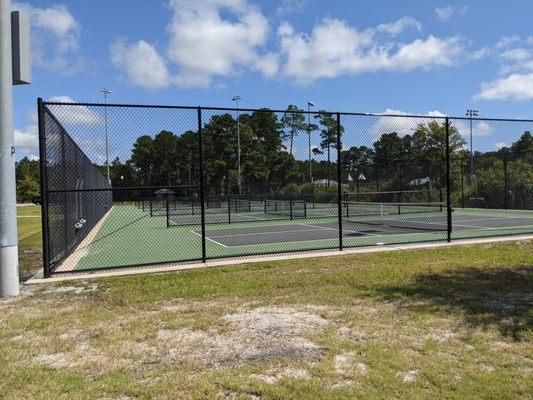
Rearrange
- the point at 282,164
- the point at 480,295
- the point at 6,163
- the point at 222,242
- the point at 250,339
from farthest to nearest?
the point at 282,164, the point at 222,242, the point at 6,163, the point at 480,295, the point at 250,339

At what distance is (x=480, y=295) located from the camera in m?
5.90

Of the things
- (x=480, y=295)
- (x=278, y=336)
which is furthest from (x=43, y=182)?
(x=480, y=295)

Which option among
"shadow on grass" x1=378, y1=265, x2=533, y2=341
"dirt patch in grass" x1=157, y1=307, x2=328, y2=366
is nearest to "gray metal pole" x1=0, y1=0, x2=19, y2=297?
"dirt patch in grass" x1=157, y1=307, x2=328, y2=366

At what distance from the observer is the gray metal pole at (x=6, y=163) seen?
649 centimetres

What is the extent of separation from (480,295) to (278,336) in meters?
2.87

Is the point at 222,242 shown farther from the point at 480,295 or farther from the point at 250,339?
the point at 250,339

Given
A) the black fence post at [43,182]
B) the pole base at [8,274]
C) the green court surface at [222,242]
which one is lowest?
the green court surface at [222,242]

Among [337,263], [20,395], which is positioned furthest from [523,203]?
[20,395]

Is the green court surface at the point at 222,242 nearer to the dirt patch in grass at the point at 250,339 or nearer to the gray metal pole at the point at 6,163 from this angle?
the gray metal pole at the point at 6,163

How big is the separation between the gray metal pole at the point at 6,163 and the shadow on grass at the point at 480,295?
16.5 ft

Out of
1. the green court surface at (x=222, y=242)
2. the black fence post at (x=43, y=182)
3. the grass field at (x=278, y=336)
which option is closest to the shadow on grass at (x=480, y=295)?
the grass field at (x=278, y=336)

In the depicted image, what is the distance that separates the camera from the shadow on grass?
4.89 m

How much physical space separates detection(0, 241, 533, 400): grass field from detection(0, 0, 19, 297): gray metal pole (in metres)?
0.40

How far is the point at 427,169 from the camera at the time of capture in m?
25.8
